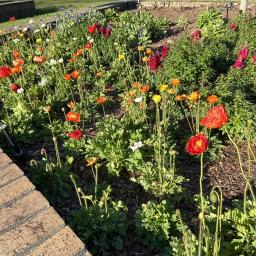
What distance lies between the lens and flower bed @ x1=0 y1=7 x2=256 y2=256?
9.85 feet

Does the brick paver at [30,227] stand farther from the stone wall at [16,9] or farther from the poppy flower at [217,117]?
the stone wall at [16,9]

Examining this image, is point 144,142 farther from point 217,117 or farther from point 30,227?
point 30,227

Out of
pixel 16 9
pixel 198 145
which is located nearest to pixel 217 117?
pixel 198 145

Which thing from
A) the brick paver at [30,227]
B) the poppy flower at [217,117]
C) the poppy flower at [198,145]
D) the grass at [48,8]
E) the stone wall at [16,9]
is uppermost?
the poppy flower at [217,117]

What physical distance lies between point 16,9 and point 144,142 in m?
10.2

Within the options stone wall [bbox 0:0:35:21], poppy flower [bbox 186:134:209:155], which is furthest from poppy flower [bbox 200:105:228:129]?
stone wall [bbox 0:0:35:21]

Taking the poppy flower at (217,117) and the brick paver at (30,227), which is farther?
the poppy flower at (217,117)

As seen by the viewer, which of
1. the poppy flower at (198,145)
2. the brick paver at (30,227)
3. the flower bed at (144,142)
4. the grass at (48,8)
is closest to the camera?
the brick paver at (30,227)

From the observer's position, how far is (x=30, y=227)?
8.80 ft

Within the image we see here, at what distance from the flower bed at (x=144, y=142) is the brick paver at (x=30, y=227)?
321mm

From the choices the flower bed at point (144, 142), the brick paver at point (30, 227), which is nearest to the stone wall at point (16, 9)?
the flower bed at point (144, 142)

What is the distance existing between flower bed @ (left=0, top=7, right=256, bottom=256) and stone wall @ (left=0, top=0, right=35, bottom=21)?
18.2 ft

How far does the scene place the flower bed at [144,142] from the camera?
300 cm

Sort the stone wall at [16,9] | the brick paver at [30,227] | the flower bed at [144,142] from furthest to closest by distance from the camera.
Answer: the stone wall at [16,9] < the flower bed at [144,142] < the brick paver at [30,227]
